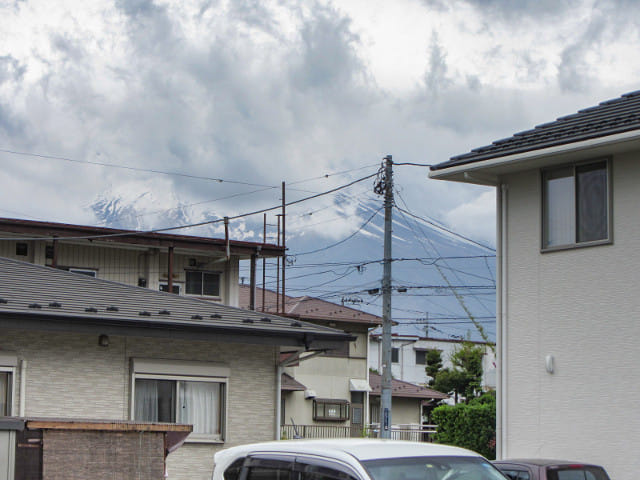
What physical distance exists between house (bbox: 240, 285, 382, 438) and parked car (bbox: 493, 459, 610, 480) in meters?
26.7

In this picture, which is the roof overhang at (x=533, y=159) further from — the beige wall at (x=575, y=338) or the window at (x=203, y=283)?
the window at (x=203, y=283)

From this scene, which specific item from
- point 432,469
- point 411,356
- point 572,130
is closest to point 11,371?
point 432,469

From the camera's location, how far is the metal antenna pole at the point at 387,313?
27.2m

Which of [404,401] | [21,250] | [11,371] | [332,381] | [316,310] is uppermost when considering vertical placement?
[21,250]

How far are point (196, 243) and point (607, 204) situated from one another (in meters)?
19.3

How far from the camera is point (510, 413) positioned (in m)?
16.1

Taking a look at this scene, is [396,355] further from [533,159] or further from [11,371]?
[11,371]

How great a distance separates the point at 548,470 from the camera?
11.3m

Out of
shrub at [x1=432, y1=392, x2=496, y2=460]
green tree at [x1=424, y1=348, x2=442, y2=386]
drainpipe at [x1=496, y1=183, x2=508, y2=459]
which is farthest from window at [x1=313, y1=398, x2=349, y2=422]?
drainpipe at [x1=496, y1=183, x2=508, y2=459]

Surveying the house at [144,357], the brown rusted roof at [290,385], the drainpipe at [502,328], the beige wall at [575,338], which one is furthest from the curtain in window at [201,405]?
the brown rusted roof at [290,385]

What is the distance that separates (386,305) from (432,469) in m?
21.4

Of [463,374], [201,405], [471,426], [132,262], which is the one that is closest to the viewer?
[201,405]

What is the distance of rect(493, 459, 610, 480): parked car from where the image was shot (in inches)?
444

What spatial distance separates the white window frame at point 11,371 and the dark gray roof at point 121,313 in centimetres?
59
